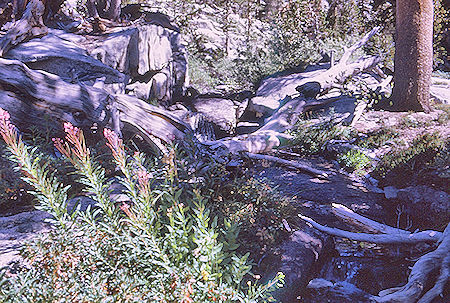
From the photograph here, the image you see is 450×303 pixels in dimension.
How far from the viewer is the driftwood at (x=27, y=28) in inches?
272

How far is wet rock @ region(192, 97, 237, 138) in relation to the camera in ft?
36.5

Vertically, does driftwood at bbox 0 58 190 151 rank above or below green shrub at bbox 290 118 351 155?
above

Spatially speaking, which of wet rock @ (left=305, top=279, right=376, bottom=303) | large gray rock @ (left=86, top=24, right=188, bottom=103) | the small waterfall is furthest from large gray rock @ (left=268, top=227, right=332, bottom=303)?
large gray rock @ (left=86, top=24, right=188, bottom=103)

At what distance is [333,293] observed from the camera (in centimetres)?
375

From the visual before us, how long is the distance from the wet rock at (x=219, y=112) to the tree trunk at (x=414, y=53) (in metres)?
5.07

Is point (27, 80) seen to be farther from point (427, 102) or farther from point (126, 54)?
point (427, 102)

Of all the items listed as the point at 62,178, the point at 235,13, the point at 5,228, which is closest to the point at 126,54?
the point at 62,178

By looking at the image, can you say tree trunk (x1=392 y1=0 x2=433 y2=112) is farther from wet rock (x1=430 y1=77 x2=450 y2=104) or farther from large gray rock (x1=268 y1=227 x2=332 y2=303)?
large gray rock (x1=268 y1=227 x2=332 y2=303)

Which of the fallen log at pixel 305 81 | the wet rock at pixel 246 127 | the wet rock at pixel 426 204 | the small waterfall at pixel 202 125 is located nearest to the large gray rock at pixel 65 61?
the small waterfall at pixel 202 125

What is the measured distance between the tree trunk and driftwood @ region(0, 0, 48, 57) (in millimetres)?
9127

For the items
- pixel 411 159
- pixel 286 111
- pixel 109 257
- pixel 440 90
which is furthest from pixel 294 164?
pixel 440 90

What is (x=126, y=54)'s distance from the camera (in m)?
9.88

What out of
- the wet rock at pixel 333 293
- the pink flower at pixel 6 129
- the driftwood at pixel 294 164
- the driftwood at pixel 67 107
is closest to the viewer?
the pink flower at pixel 6 129

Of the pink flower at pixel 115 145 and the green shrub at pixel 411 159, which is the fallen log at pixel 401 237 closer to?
the green shrub at pixel 411 159
